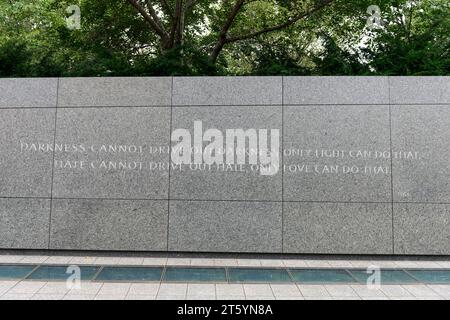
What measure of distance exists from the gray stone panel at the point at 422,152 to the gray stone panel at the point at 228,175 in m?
2.25

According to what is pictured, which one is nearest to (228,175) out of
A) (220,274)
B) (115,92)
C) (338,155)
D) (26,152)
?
(220,274)

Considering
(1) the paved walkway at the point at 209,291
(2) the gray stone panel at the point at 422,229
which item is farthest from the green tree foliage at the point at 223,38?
(1) the paved walkway at the point at 209,291

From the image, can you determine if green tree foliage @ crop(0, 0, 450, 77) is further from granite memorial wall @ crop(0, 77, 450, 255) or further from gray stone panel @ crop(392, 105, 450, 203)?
gray stone panel @ crop(392, 105, 450, 203)

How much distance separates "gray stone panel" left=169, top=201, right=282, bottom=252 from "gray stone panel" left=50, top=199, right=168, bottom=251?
305mm

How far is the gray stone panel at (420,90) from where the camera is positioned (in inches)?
292

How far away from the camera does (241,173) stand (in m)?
7.40

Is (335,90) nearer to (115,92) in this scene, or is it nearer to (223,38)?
(115,92)

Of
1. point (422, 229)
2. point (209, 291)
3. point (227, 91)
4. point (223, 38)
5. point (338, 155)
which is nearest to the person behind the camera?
point (209, 291)

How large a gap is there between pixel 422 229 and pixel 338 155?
2.08m

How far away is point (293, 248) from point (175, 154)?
9.45 ft

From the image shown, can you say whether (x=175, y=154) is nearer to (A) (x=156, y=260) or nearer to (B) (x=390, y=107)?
(A) (x=156, y=260)

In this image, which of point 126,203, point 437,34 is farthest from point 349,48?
point 126,203

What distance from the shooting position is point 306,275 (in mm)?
6219

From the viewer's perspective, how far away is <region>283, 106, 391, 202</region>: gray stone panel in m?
7.29
